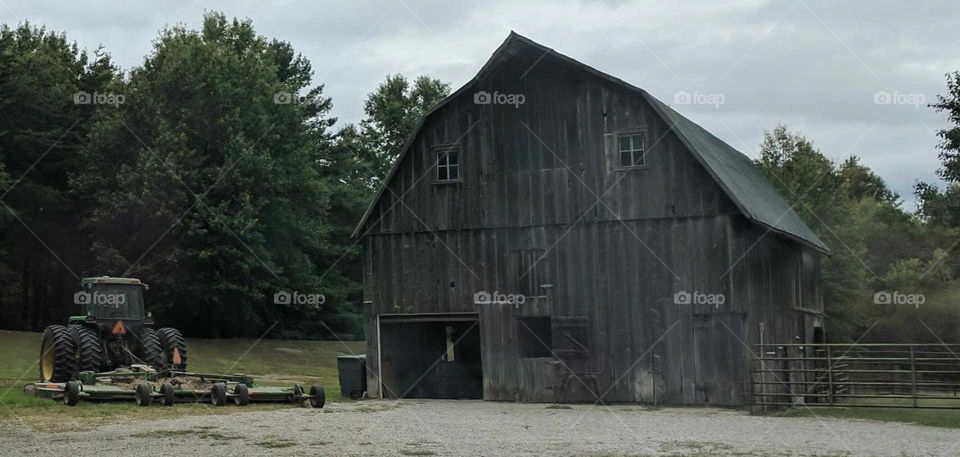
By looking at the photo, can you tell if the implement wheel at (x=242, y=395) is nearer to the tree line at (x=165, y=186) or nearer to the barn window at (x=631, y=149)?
the barn window at (x=631, y=149)

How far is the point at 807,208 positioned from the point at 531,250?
28199 mm

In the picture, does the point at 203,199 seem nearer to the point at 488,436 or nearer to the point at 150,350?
the point at 150,350

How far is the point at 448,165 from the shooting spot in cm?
2612

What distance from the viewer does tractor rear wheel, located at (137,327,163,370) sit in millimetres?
23953

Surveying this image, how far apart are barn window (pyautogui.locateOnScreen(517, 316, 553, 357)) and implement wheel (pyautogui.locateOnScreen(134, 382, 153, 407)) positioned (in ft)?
29.6

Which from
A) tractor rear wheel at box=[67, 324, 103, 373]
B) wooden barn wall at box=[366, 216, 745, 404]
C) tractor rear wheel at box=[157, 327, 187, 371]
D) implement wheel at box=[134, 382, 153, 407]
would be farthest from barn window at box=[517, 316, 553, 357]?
tractor rear wheel at box=[67, 324, 103, 373]

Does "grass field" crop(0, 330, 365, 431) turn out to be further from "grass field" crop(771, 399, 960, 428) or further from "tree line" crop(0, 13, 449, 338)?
"grass field" crop(771, 399, 960, 428)

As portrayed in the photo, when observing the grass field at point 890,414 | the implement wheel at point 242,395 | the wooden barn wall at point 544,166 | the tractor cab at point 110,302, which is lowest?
the grass field at point 890,414

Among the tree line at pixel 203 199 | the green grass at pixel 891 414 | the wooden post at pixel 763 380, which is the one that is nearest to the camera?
the green grass at pixel 891 414

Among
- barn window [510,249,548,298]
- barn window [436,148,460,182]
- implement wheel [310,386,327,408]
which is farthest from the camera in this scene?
barn window [436,148,460,182]

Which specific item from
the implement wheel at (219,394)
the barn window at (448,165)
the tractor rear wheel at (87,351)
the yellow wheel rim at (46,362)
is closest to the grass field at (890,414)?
the barn window at (448,165)

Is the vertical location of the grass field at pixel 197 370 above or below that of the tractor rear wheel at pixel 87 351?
below

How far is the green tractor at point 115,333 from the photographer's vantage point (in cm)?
2378

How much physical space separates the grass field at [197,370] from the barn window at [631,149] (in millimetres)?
9276
